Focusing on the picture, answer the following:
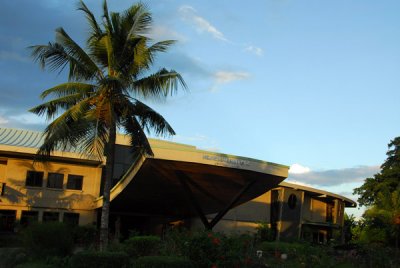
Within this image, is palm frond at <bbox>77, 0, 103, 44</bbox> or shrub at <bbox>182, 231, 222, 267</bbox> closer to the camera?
shrub at <bbox>182, 231, 222, 267</bbox>

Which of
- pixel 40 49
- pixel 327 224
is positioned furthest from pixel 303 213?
pixel 40 49

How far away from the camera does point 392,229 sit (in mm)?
30266

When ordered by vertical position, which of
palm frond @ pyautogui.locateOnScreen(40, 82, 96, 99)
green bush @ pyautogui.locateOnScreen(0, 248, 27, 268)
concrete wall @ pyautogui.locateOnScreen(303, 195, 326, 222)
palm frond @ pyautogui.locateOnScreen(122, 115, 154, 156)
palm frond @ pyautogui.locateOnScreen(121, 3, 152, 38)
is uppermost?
palm frond @ pyautogui.locateOnScreen(121, 3, 152, 38)

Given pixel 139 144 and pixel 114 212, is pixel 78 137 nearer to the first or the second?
pixel 139 144

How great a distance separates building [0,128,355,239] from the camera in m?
24.8

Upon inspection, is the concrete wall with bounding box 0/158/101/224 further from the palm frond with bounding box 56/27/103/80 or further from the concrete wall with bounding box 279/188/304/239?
the concrete wall with bounding box 279/188/304/239

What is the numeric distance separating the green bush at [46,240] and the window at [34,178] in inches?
733

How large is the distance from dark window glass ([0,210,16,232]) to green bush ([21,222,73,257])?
17.8 m

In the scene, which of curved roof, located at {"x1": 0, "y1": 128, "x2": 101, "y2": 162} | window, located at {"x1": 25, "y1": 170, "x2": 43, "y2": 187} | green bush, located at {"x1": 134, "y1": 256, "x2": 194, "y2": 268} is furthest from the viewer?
window, located at {"x1": 25, "y1": 170, "x2": 43, "y2": 187}


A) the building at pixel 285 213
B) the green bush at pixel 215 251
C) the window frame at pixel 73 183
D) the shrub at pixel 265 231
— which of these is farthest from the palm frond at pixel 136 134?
the shrub at pixel 265 231

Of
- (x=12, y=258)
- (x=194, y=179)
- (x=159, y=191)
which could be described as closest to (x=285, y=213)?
(x=159, y=191)

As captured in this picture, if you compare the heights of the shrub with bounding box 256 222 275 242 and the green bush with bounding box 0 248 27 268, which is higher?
the shrub with bounding box 256 222 275 242

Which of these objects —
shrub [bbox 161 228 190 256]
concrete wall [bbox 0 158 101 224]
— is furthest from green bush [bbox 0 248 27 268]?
concrete wall [bbox 0 158 101 224]

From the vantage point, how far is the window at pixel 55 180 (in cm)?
3675
